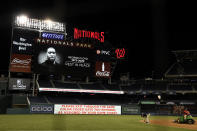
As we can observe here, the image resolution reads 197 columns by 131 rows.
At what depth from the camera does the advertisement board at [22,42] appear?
127ft

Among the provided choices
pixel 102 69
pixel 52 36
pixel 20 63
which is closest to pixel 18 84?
pixel 20 63

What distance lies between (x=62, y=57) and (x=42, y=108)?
9214 millimetres

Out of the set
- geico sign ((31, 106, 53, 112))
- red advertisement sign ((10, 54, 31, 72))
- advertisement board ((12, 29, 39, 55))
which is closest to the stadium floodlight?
advertisement board ((12, 29, 39, 55))

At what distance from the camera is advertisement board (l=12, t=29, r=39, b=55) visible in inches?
1522

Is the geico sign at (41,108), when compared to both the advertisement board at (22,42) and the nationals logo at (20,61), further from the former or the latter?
the advertisement board at (22,42)

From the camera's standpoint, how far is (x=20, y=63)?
1532 inches

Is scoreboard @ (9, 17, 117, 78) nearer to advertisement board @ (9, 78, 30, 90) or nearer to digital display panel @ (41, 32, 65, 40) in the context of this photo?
digital display panel @ (41, 32, 65, 40)

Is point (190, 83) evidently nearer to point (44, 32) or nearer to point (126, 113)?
point (126, 113)

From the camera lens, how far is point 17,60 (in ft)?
127

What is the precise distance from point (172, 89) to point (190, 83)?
16.1 ft

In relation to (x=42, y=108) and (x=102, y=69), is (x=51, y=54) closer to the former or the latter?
(x=42, y=108)

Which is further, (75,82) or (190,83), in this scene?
(190,83)

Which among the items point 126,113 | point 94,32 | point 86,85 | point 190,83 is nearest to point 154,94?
point 190,83

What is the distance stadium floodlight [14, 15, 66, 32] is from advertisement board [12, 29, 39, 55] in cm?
121
